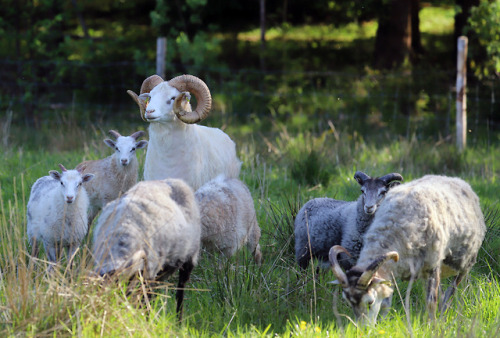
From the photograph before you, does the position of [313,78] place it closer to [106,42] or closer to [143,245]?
[106,42]

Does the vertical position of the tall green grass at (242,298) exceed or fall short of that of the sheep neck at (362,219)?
it falls short

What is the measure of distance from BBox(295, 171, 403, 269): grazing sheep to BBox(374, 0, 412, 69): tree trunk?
430 inches

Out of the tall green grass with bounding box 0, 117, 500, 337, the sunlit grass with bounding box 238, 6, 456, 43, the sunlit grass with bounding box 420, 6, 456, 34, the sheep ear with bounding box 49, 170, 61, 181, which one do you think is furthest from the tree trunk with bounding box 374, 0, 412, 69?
the sheep ear with bounding box 49, 170, 61, 181

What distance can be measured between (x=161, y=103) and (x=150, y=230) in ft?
9.28

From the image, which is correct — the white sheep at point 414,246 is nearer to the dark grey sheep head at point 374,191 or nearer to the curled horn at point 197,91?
the dark grey sheep head at point 374,191

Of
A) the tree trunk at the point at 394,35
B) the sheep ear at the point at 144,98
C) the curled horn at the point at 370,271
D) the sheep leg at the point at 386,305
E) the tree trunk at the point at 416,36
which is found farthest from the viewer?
the tree trunk at the point at 416,36

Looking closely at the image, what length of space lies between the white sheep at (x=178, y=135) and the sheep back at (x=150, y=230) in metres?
2.17

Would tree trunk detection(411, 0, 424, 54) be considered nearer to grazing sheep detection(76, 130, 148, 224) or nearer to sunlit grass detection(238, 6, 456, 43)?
sunlit grass detection(238, 6, 456, 43)

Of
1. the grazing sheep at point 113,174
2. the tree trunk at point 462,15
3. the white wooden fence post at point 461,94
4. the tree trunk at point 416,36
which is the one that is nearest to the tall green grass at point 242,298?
the grazing sheep at point 113,174

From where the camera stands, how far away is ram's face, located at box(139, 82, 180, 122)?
6676mm

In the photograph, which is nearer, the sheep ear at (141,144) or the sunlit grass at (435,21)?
the sheep ear at (141,144)

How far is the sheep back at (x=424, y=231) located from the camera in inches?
181

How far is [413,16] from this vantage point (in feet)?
57.2

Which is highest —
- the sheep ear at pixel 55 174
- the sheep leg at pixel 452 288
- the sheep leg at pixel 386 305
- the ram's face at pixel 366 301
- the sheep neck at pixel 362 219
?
the sheep ear at pixel 55 174
